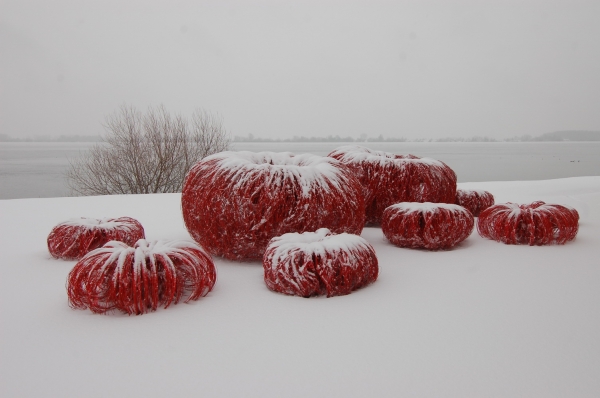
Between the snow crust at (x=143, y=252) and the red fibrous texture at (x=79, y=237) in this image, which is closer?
the snow crust at (x=143, y=252)

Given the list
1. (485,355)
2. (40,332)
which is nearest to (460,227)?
(485,355)

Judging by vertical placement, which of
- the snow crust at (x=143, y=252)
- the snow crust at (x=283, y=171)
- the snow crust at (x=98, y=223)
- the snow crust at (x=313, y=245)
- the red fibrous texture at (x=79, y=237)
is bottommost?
the red fibrous texture at (x=79, y=237)

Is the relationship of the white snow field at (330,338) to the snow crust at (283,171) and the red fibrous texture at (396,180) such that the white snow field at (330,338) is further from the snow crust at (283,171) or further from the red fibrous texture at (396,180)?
the red fibrous texture at (396,180)

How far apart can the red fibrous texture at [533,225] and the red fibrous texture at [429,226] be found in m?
0.27

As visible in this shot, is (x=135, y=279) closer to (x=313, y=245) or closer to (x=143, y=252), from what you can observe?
(x=143, y=252)

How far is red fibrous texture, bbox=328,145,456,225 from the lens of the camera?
3.66m

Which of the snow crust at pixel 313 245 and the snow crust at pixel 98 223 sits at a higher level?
the snow crust at pixel 313 245

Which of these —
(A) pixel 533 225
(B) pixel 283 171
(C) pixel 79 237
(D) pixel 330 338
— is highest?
(B) pixel 283 171

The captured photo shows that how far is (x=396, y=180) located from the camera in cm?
366

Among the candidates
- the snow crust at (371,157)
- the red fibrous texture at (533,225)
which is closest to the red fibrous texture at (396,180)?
the snow crust at (371,157)

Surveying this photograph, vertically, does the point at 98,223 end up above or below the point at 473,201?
below

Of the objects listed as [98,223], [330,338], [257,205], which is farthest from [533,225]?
[98,223]

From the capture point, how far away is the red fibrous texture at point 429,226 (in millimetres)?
2971

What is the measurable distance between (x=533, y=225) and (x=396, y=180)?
3.40 feet
